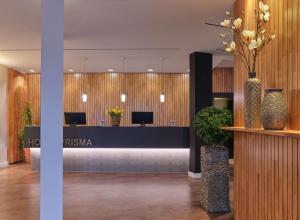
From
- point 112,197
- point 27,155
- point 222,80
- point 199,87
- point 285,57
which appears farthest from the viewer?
point 222,80

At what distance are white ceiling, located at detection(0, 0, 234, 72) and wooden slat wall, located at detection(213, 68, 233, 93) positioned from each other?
2225 millimetres

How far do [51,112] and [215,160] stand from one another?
341cm

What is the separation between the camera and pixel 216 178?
609 cm

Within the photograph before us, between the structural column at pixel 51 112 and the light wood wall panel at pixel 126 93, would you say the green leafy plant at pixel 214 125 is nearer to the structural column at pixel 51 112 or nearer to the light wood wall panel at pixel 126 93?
the structural column at pixel 51 112

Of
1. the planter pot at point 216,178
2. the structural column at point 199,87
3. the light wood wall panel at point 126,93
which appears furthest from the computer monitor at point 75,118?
the planter pot at point 216,178

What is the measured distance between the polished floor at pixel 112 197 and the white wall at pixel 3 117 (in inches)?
62.1

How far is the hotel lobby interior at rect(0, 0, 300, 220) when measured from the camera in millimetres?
3502

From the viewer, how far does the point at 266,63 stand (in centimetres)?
387

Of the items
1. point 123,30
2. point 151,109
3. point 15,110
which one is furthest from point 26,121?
point 123,30

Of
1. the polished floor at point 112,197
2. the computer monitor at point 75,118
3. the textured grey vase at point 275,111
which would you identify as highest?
the textured grey vase at point 275,111

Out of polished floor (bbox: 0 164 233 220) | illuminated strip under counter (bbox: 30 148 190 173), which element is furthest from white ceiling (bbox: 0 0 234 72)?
polished floor (bbox: 0 164 233 220)

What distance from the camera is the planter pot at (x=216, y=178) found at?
240 inches

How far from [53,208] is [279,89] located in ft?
8.23

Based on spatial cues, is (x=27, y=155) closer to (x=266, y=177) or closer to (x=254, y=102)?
(x=254, y=102)
